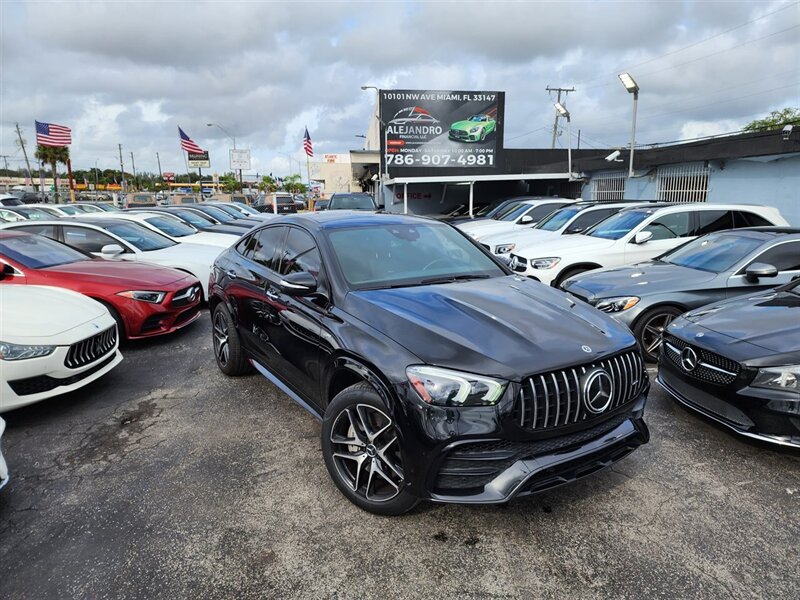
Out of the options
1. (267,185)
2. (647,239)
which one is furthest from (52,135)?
(267,185)

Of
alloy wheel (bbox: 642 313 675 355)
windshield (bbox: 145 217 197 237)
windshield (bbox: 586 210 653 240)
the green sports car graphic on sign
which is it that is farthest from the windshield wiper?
the green sports car graphic on sign

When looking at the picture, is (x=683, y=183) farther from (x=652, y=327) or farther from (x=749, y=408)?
(x=749, y=408)

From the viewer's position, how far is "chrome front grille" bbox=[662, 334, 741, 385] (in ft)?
11.4

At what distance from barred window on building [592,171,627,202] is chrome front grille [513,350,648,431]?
18399 mm

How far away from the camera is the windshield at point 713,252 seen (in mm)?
5543

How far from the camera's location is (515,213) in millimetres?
15172

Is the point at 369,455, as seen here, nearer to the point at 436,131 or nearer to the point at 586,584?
the point at 586,584

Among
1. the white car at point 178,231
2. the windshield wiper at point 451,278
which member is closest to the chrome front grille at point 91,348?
the windshield wiper at point 451,278

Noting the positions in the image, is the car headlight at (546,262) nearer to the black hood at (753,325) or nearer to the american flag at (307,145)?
the black hood at (753,325)

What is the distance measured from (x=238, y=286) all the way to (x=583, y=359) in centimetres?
325

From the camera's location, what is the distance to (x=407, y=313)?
2.94 metres

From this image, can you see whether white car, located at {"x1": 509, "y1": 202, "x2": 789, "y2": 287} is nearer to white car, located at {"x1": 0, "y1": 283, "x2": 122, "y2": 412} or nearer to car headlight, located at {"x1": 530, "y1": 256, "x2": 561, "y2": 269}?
car headlight, located at {"x1": 530, "y1": 256, "x2": 561, "y2": 269}

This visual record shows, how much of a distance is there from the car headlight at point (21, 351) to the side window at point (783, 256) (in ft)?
22.8

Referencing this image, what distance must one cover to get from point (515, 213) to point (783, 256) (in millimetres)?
9911
